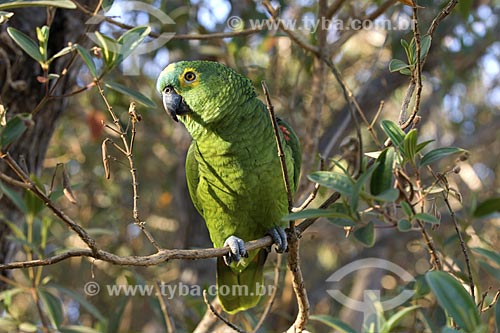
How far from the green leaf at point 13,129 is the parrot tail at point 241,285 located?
3.52ft

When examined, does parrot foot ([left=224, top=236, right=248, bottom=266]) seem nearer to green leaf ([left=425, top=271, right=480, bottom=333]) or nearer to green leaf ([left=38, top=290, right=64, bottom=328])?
green leaf ([left=38, top=290, right=64, bottom=328])

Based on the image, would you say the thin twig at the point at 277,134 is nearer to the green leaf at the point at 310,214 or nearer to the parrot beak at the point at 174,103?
the green leaf at the point at 310,214

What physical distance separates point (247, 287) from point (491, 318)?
992 millimetres

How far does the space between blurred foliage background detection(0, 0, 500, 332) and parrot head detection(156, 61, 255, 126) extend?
0.53 feet

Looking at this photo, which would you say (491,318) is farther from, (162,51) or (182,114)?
(162,51)

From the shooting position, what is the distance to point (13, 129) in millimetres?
1729

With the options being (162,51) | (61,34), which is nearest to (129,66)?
(162,51)

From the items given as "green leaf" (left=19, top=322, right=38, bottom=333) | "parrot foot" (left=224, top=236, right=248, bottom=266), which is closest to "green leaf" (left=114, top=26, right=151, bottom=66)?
"parrot foot" (left=224, top=236, right=248, bottom=266)

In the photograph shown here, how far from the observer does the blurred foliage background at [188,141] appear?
236 centimetres

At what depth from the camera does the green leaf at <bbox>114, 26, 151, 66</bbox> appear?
191 centimetres

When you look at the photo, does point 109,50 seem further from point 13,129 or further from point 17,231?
point 17,231

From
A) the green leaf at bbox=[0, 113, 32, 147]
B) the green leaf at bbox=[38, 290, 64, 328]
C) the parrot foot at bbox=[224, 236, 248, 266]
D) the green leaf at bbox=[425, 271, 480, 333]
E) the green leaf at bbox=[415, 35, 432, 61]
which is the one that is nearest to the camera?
the green leaf at bbox=[425, 271, 480, 333]

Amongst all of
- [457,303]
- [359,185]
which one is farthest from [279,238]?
[457,303]

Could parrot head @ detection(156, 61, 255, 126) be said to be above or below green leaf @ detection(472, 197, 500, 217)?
above
